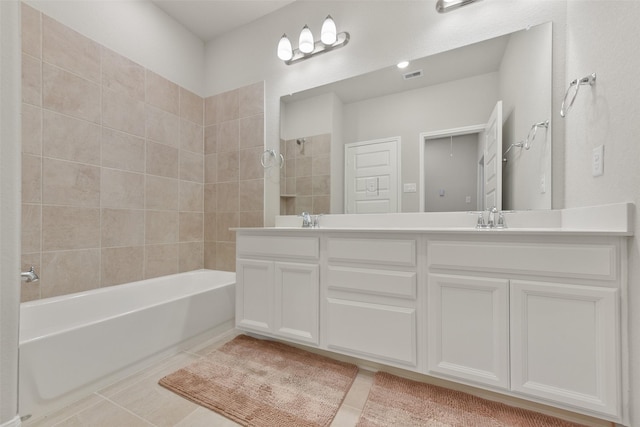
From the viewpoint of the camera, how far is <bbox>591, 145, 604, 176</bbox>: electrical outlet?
1178mm

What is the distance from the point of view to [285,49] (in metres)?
2.22

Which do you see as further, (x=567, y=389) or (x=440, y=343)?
(x=440, y=343)

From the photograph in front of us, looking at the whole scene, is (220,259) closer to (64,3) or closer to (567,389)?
(64,3)

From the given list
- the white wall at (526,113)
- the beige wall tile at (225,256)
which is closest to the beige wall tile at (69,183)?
the beige wall tile at (225,256)

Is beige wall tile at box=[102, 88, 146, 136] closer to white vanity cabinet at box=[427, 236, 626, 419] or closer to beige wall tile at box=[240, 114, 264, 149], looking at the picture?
beige wall tile at box=[240, 114, 264, 149]

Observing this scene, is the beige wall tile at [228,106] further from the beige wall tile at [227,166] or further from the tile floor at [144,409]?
the tile floor at [144,409]

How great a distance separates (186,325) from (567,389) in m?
2.01

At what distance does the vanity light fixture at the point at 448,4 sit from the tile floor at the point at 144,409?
88.7 inches

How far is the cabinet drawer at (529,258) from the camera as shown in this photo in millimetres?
1069

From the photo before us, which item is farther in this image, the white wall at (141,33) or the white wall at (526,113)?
the white wall at (141,33)

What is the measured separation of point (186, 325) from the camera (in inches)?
73.2

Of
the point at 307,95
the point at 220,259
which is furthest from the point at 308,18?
the point at 220,259

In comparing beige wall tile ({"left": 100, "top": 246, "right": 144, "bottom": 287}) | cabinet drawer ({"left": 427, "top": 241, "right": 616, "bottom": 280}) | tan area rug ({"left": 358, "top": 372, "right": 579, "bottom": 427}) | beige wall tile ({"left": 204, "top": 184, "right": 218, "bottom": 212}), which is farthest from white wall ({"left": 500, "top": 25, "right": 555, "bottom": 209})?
beige wall tile ({"left": 100, "top": 246, "right": 144, "bottom": 287})

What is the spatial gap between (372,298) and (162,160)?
6.88ft
